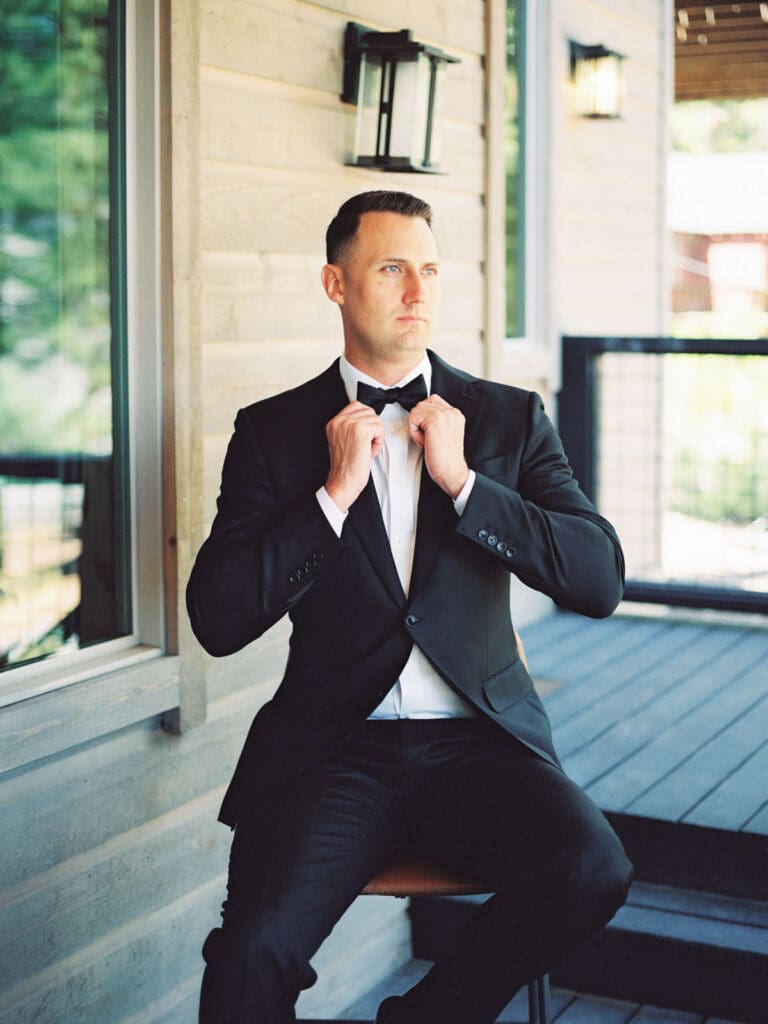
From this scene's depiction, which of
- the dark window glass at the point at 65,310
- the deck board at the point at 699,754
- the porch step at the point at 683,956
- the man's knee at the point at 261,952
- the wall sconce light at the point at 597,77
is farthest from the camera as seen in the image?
the wall sconce light at the point at 597,77

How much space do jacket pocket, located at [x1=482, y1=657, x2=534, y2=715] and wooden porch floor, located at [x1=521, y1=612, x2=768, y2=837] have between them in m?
1.03

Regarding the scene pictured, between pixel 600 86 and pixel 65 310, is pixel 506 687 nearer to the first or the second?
pixel 65 310

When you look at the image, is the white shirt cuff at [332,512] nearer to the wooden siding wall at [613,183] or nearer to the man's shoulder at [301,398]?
the man's shoulder at [301,398]

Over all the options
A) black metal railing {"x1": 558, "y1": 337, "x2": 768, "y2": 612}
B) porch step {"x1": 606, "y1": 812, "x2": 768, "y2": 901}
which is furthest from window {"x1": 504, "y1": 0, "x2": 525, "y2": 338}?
porch step {"x1": 606, "y1": 812, "x2": 768, "y2": 901}

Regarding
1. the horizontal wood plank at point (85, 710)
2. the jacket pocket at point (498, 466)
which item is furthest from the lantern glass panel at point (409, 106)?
the horizontal wood plank at point (85, 710)

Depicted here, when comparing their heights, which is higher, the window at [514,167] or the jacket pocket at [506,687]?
the window at [514,167]

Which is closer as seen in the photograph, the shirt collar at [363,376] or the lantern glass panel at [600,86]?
the shirt collar at [363,376]

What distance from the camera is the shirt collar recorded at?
2443mm

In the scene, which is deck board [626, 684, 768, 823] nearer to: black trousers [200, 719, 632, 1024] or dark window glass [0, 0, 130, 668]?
black trousers [200, 719, 632, 1024]

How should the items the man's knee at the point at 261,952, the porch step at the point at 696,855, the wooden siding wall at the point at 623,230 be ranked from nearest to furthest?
the man's knee at the point at 261,952, the porch step at the point at 696,855, the wooden siding wall at the point at 623,230

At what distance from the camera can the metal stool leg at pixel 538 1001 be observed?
2.30 m

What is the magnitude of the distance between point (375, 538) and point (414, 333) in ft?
1.13

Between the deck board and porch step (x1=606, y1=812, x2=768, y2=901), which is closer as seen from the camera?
porch step (x1=606, y1=812, x2=768, y2=901)

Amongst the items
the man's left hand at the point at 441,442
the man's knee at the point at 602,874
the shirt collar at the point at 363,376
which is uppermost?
the shirt collar at the point at 363,376
